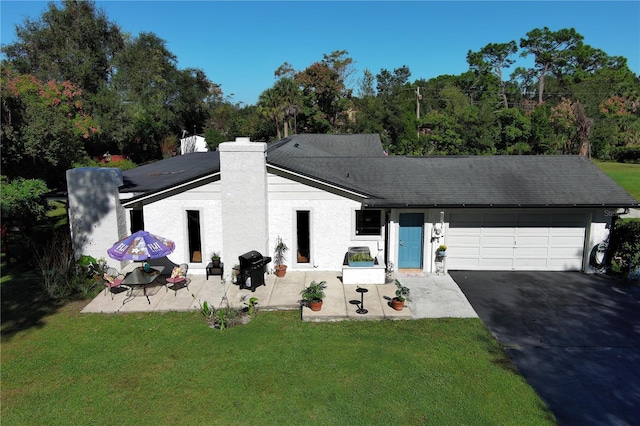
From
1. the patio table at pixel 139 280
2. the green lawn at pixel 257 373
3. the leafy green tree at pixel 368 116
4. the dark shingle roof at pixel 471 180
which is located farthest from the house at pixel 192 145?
the green lawn at pixel 257 373

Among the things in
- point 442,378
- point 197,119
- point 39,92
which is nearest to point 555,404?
point 442,378

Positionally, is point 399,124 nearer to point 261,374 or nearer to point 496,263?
point 496,263

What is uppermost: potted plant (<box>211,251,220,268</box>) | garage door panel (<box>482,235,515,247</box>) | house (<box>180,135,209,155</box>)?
house (<box>180,135,209,155</box>)

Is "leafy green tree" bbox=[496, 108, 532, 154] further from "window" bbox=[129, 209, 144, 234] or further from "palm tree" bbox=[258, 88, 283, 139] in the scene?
"window" bbox=[129, 209, 144, 234]

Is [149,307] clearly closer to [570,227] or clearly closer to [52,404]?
[52,404]

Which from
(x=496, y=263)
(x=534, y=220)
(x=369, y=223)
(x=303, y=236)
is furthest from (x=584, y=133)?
(x=303, y=236)

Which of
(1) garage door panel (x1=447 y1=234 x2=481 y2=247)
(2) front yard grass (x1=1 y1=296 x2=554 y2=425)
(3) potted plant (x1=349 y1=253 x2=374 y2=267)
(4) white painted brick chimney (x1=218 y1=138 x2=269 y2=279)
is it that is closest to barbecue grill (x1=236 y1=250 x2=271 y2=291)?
(4) white painted brick chimney (x1=218 y1=138 x2=269 y2=279)

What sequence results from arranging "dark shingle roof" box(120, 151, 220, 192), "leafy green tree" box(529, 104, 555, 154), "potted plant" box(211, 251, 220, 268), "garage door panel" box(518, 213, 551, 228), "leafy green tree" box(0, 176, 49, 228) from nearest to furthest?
1. "dark shingle roof" box(120, 151, 220, 192)
2. "potted plant" box(211, 251, 220, 268)
3. "garage door panel" box(518, 213, 551, 228)
4. "leafy green tree" box(0, 176, 49, 228)
5. "leafy green tree" box(529, 104, 555, 154)
